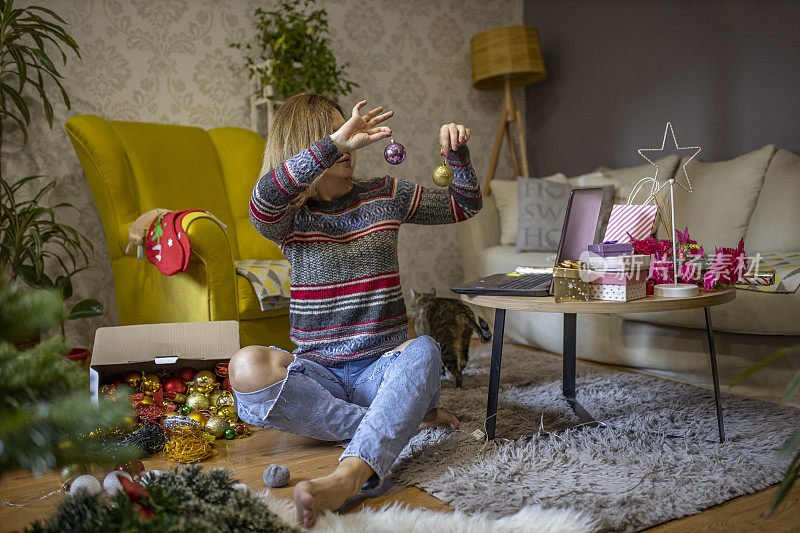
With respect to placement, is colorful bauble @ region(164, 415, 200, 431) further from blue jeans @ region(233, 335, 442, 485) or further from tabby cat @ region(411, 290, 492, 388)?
tabby cat @ region(411, 290, 492, 388)

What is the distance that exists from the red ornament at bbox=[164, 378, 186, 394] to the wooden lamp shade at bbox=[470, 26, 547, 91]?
8.79 ft

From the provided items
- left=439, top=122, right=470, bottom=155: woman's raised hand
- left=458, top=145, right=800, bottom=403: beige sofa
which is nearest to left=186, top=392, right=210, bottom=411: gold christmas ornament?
left=439, top=122, right=470, bottom=155: woman's raised hand

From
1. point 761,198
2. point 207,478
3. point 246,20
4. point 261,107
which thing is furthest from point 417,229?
point 207,478

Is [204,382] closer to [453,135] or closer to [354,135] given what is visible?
[354,135]

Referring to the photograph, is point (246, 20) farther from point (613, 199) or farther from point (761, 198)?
point (761, 198)

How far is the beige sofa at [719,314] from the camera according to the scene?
Result: 1909mm

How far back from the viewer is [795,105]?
2.76m

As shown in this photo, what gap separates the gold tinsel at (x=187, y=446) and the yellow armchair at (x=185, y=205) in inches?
21.4

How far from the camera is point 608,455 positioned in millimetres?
1411

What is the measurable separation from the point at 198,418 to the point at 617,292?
1.16 m

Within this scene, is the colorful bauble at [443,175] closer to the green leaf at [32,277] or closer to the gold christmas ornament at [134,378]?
the gold christmas ornament at [134,378]

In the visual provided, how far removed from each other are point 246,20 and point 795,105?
8.92 ft

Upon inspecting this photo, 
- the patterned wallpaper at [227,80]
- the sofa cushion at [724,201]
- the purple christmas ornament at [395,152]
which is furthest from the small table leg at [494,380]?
the patterned wallpaper at [227,80]

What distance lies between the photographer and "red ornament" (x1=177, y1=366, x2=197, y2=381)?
6.16ft
